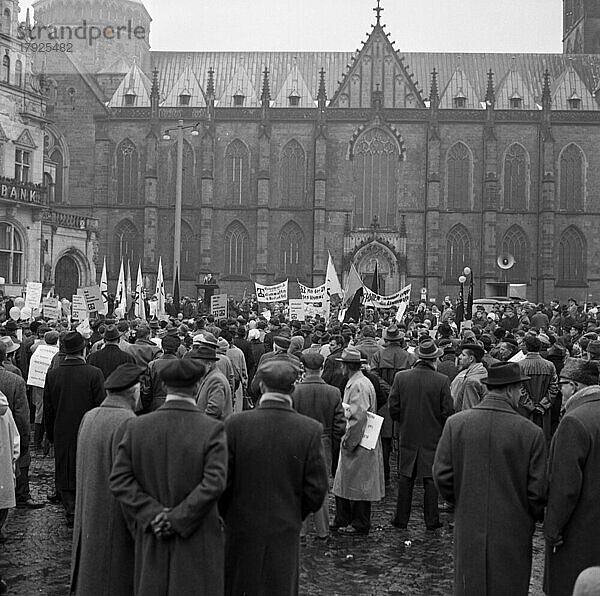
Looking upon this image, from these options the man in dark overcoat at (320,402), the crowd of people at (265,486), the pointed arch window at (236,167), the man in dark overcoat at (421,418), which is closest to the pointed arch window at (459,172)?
the pointed arch window at (236,167)

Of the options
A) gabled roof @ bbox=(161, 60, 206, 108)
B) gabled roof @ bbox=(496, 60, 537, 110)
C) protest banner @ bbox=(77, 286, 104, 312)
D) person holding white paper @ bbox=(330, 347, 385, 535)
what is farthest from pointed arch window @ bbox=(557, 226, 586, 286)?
person holding white paper @ bbox=(330, 347, 385, 535)

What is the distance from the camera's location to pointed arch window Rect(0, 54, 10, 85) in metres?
37.1

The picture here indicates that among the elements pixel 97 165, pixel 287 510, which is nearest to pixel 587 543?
pixel 287 510

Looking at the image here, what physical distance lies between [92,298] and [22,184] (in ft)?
55.6

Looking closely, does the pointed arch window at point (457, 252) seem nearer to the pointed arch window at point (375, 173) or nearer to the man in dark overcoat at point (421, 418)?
the pointed arch window at point (375, 173)

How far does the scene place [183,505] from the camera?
5.25 metres

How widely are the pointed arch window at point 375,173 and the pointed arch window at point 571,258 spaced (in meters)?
10.3

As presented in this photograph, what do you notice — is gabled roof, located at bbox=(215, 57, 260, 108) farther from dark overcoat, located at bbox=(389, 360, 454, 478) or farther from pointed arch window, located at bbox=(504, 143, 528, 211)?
dark overcoat, located at bbox=(389, 360, 454, 478)

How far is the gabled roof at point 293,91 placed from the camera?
2159 inches

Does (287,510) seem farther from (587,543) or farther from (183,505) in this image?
(587,543)

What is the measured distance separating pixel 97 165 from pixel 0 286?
20.8 metres

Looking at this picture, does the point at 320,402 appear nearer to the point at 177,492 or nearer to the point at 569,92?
the point at 177,492

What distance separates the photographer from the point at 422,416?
9867 millimetres

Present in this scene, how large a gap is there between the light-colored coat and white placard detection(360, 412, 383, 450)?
0.11 meters
